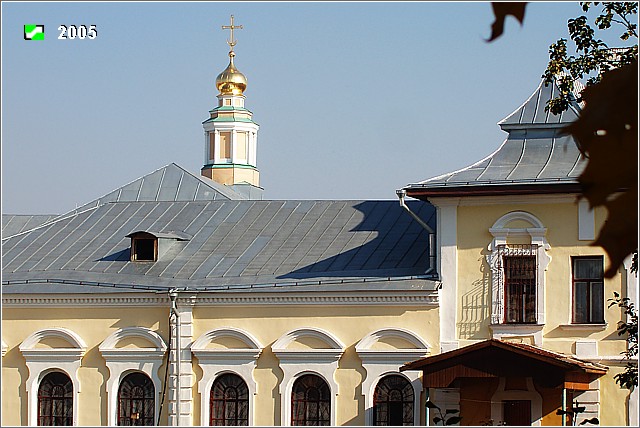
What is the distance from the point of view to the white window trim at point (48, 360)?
60.8ft

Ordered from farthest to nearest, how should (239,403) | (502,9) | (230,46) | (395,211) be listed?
1. (230,46)
2. (395,211)
3. (239,403)
4. (502,9)

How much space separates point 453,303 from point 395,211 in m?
2.97

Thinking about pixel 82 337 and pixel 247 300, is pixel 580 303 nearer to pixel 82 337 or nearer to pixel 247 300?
pixel 247 300

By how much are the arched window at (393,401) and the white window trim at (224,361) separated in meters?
1.81

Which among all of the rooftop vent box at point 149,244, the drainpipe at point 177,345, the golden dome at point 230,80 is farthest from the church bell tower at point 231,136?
the drainpipe at point 177,345

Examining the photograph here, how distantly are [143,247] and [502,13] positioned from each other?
59.7ft

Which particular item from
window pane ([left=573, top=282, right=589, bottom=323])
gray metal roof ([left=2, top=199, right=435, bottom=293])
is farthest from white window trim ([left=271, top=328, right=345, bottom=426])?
window pane ([left=573, top=282, right=589, bottom=323])

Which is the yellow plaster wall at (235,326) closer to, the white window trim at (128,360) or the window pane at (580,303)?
the white window trim at (128,360)

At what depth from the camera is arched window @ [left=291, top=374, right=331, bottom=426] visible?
58.1ft

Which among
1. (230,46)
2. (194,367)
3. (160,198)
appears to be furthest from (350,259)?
(230,46)

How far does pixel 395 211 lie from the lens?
1998 cm

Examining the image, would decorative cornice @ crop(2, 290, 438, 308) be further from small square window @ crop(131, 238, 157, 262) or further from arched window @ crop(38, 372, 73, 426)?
small square window @ crop(131, 238, 157, 262)


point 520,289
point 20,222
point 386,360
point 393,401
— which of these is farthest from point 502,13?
point 20,222

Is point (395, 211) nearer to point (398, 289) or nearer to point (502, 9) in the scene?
point (398, 289)
